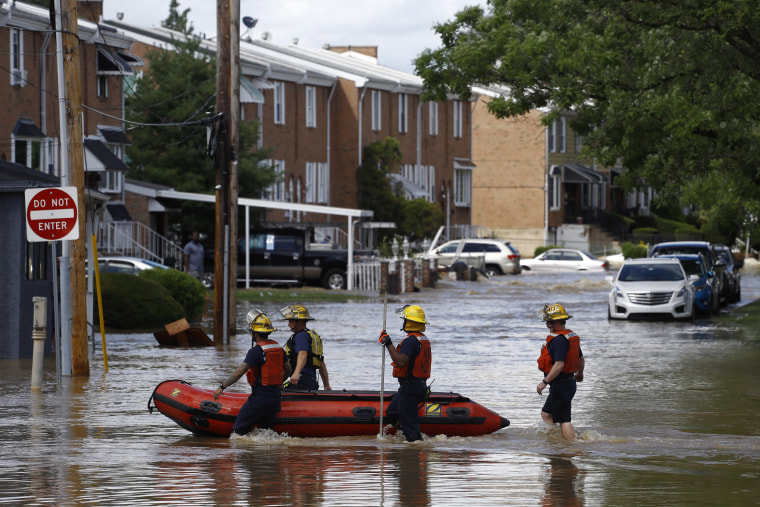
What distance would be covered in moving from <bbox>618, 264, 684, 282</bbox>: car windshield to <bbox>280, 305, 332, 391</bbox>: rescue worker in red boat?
18.7m

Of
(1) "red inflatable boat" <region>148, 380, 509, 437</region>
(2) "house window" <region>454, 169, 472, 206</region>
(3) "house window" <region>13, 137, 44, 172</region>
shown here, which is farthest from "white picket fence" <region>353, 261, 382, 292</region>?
(1) "red inflatable boat" <region>148, 380, 509, 437</region>

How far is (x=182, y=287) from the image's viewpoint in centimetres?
2992

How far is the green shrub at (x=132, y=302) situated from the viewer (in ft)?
90.0

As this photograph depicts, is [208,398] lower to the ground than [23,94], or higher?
lower

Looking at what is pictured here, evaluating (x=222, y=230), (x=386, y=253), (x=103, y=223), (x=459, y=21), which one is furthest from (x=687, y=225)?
(x=222, y=230)

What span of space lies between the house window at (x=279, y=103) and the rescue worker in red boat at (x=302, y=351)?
43.2 meters

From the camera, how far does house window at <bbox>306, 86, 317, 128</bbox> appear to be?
58.7 metres

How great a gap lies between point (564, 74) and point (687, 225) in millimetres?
57885

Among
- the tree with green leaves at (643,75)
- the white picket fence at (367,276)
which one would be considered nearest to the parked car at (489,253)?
the white picket fence at (367,276)

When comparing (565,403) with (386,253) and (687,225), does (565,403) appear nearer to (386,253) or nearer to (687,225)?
(386,253)

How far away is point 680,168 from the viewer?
24.0m

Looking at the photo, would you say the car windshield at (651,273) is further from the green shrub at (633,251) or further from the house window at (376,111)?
the green shrub at (633,251)

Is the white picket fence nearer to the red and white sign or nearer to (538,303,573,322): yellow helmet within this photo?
the red and white sign

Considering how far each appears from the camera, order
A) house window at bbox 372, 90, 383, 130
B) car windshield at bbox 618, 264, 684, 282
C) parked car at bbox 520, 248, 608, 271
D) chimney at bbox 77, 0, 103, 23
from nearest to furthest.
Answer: car windshield at bbox 618, 264, 684, 282, chimney at bbox 77, 0, 103, 23, parked car at bbox 520, 248, 608, 271, house window at bbox 372, 90, 383, 130
